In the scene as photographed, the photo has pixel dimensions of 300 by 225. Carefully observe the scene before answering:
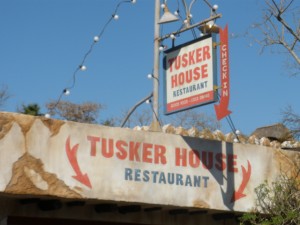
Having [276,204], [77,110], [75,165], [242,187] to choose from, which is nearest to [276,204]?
[276,204]

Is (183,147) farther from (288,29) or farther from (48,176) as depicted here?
(288,29)

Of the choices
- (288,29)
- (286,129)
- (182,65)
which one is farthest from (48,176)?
(288,29)

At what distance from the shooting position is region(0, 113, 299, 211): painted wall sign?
12.2 m

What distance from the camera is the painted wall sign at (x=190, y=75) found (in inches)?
532

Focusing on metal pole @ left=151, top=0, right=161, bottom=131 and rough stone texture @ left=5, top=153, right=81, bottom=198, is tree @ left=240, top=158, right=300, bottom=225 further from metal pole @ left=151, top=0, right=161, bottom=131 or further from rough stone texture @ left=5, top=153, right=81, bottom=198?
rough stone texture @ left=5, top=153, right=81, bottom=198

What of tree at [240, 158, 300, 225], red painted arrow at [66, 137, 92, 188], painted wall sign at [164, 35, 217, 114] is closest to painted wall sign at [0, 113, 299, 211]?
red painted arrow at [66, 137, 92, 188]

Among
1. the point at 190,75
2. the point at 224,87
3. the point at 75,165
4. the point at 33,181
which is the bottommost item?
the point at 33,181

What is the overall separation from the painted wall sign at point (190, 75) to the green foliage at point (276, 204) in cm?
270

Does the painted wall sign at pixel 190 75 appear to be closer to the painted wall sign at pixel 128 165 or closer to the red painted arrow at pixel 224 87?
the red painted arrow at pixel 224 87

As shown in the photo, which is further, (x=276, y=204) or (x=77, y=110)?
(x=77, y=110)

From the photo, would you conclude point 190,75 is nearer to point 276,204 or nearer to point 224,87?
point 224,87

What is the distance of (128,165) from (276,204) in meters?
3.59

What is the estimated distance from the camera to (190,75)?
1392cm

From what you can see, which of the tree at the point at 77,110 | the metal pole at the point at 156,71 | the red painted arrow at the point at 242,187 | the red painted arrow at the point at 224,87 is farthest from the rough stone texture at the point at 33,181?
the tree at the point at 77,110
